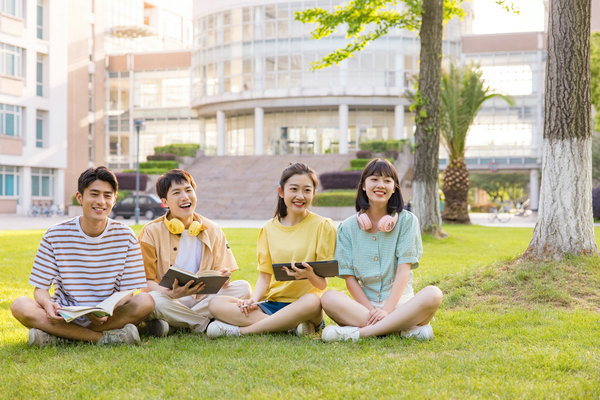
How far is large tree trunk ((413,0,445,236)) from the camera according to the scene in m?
14.7

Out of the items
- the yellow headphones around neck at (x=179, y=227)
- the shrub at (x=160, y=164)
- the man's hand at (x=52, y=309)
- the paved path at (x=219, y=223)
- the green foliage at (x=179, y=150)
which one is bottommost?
the paved path at (x=219, y=223)

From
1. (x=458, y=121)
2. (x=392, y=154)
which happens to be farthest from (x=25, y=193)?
(x=458, y=121)

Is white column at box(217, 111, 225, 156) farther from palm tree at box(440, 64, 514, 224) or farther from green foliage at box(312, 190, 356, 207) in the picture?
palm tree at box(440, 64, 514, 224)

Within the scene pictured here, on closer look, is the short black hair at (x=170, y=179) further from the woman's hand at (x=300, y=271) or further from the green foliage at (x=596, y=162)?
the green foliage at (x=596, y=162)

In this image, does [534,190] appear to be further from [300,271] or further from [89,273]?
[89,273]

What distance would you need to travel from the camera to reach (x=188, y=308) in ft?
18.4

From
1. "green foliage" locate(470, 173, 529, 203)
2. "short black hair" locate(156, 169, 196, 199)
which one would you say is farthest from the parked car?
"green foliage" locate(470, 173, 529, 203)

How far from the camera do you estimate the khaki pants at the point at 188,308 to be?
17.9 feet

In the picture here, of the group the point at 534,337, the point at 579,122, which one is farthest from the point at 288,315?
the point at 579,122

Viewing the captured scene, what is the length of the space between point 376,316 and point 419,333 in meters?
0.36

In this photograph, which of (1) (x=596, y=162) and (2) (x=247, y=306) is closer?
(2) (x=247, y=306)

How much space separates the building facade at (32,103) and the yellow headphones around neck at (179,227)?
108 feet

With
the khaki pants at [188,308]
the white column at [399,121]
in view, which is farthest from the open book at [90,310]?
the white column at [399,121]

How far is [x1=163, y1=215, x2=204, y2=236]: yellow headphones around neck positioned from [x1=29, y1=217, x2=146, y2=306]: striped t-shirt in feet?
1.39
